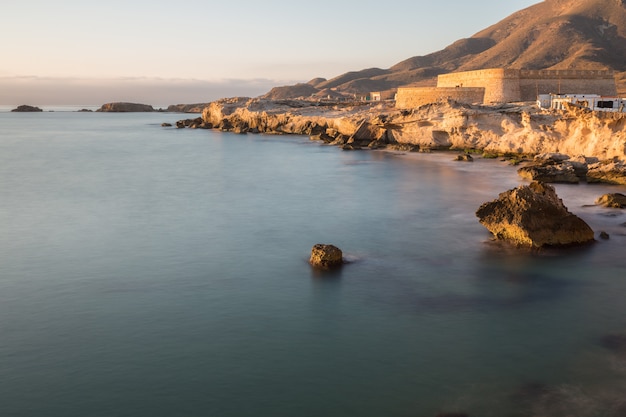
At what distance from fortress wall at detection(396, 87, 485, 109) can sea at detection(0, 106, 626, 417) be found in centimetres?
3128

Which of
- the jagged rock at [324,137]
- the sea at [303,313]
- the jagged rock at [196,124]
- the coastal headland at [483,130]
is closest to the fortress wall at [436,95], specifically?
the coastal headland at [483,130]

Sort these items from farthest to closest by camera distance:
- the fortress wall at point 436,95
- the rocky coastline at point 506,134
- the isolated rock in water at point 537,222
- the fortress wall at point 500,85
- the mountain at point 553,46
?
the mountain at point 553,46 < the fortress wall at point 436,95 < the fortress wall at point 500,85 < the rocky coastline at point 506,134 < the isolated rock in water at point 537,222

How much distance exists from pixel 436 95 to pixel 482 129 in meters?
17.8

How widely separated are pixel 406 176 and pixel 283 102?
5153 centimetres

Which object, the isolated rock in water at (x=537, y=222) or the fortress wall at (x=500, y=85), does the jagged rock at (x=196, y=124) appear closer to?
the fortress wall at (x=500, y=85)

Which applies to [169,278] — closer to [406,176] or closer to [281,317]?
[281,317]

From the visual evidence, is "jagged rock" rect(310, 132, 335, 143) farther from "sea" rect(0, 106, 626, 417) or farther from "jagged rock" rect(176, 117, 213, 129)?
"jagged rock" rect(176, 117, 213, 129)

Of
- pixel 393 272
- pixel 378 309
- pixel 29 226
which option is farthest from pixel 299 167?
pixel 378 309

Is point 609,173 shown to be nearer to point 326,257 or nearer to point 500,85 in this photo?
point 326,257

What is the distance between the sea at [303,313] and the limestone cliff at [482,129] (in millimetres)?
7029

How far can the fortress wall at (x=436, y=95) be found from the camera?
53.9 meters

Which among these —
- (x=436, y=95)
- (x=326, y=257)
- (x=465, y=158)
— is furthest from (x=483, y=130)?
(x=326, y=257)

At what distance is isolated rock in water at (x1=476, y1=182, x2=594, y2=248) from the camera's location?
15586mm

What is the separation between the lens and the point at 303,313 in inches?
463
